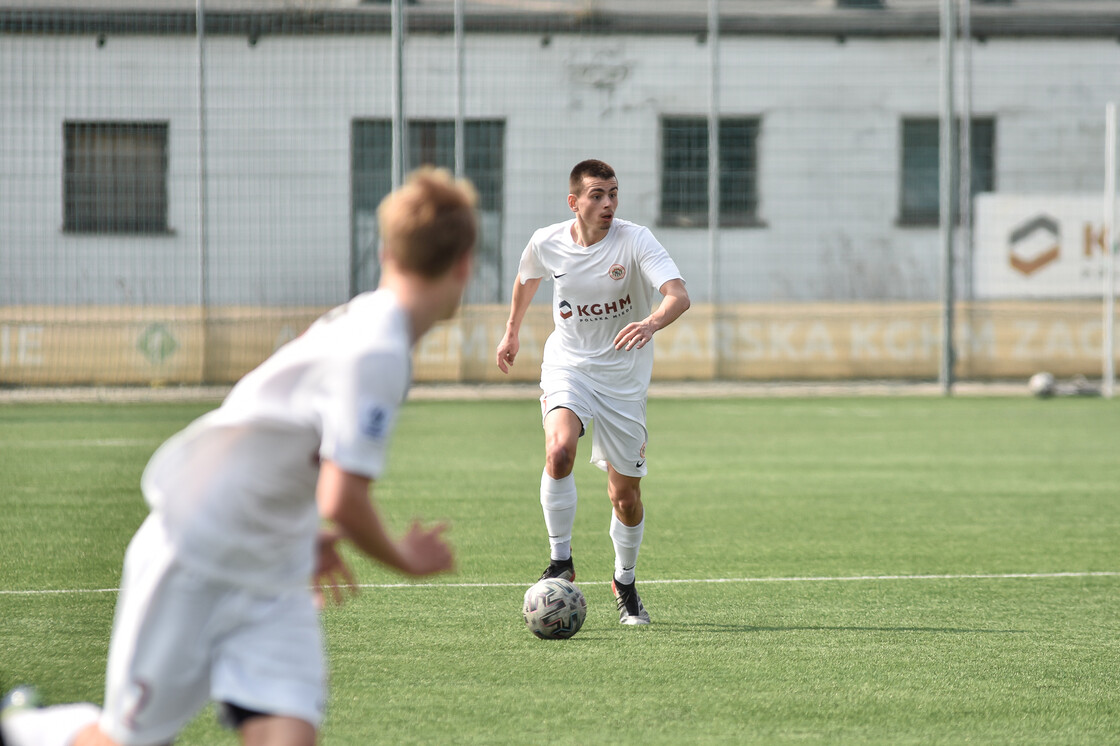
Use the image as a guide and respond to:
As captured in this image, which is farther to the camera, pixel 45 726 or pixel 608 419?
pixel 608 419

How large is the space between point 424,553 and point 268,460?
36cm

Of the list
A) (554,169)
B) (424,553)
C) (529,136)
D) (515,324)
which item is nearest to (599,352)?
(515,324)

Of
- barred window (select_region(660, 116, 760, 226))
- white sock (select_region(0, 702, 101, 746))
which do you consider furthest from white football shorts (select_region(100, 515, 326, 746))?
barred window (select_region(660, 116, 760, 226))

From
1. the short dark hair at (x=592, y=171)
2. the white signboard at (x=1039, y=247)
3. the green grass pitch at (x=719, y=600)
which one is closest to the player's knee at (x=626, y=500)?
the green grass pitch at (x=719, y=600)

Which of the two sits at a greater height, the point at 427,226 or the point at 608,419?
the point at 427,226

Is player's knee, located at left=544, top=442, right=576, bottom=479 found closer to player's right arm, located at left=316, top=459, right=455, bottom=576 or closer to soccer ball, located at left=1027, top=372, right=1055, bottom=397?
player's right arm, located at left=316, top=459, right=455, bottom=576

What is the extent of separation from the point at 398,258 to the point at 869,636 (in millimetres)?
3518

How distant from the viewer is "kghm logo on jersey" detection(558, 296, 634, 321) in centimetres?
662

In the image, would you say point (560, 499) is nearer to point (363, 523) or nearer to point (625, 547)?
point (625, 547)

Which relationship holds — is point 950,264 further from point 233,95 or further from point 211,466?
point 211,466

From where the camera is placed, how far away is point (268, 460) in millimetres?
2758

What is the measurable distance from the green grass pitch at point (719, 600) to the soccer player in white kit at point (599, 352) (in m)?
0.42

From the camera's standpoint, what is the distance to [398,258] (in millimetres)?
2740

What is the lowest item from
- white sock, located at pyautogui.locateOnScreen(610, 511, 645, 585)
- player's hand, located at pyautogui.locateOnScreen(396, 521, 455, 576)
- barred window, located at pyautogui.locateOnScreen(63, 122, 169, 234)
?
white sock, located at pyautogui.locateOnScreen(610, 511, 645, 585)
